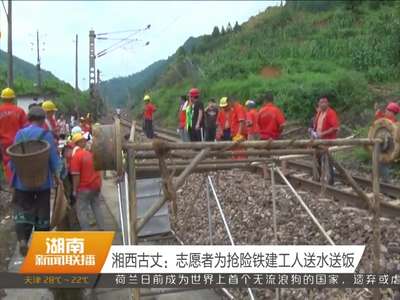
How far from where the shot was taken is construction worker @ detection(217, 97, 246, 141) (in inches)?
553

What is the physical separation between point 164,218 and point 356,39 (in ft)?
80.1

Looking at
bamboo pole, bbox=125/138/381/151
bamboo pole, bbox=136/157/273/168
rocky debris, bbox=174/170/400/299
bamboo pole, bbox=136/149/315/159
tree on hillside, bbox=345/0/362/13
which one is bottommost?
rocky debris, bbox=174/170/400/299

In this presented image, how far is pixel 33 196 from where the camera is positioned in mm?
6492

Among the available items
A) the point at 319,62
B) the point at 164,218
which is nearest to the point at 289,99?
the point at 319,62

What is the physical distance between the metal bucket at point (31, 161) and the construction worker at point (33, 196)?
4.0 inches

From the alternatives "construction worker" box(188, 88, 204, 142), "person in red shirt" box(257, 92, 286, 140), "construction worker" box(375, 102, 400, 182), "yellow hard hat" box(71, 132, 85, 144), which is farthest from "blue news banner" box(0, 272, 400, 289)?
"construction worker" box(188, 88, 204, 142)

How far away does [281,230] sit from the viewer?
8047mm

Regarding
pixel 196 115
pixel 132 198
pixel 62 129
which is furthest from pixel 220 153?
pixel 62 129

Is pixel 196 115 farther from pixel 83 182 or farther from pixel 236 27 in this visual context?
pixel 236 27

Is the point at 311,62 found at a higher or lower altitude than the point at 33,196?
higher

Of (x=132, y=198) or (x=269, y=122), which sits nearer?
(x=132, y=198)

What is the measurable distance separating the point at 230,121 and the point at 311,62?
16.8 m

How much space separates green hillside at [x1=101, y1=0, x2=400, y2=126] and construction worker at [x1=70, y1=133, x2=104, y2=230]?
12208mm

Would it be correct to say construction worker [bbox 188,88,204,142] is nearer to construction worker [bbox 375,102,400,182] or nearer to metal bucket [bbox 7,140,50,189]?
construction worker [bbox 375,102,400,182]
